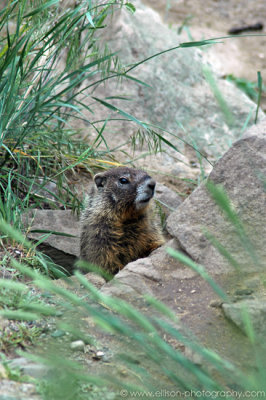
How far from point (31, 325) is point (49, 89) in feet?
5.68

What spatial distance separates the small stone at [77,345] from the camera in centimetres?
268

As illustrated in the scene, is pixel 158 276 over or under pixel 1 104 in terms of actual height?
under

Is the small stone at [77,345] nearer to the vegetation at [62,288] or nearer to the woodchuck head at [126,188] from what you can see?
the vegetation at [62,288]

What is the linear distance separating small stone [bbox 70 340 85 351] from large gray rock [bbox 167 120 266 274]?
97cm

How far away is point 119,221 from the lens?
4496 millimetres

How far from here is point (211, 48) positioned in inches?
351

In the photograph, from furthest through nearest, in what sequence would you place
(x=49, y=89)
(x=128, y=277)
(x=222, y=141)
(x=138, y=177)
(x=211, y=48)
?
1. (x=211, y=48)
2. (x=222, y=141)
3. (x=138, y=177)
4. (x=49, y=89)
5. (x=128, y=277)

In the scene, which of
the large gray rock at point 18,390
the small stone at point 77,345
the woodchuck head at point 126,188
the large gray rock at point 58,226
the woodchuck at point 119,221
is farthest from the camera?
the large gray rock at point 58,226

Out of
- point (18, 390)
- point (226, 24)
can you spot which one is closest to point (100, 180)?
point (18, 390)

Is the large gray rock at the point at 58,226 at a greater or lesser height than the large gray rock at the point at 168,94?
lesser

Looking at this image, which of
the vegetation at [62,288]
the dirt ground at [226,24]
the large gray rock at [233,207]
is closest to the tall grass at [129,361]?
the vegetation at [62,288]

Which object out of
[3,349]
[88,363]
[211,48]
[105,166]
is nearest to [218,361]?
[88,363]

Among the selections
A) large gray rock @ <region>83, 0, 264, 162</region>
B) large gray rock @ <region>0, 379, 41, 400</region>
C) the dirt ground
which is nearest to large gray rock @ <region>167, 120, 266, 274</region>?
large gray rock @ <region>0, 379, 41, 400</region>

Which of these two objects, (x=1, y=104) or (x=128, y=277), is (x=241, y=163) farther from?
(x=1, y=104)
